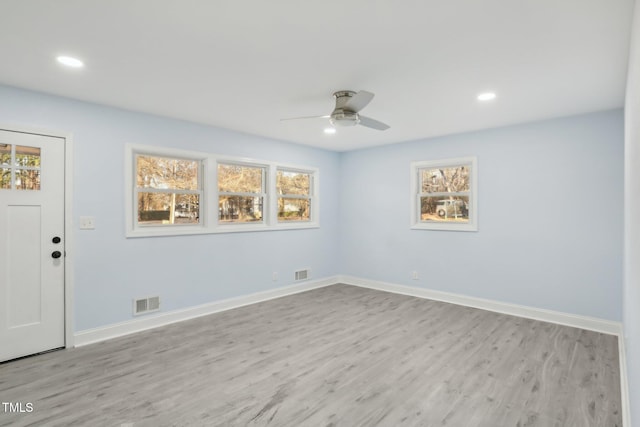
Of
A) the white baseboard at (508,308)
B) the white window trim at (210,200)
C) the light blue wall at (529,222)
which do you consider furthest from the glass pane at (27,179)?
the white baseboard at (508,308)

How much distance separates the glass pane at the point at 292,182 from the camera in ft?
18.7

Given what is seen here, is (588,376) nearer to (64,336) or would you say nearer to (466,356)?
(466,356)

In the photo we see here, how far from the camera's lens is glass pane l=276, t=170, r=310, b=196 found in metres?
5.71

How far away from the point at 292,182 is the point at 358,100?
307cm

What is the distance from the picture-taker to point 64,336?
134 inches

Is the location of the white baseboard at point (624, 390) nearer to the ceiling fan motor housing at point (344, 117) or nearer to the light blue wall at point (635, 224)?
the light blue wall at point (635, 224)

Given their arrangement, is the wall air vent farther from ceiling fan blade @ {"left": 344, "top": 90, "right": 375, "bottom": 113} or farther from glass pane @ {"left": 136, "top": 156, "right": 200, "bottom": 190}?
ceiling fan blade @ {"left": 344, "top": 90, "right": 375, "bottom": 113}

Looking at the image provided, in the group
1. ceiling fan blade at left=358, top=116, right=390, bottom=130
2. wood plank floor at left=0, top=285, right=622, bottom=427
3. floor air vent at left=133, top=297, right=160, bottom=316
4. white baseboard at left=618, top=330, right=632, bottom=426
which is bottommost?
wood plank floor at left=0, top=285, right=622, bottom=427

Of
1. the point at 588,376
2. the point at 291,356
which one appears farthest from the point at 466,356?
the point at 291,356

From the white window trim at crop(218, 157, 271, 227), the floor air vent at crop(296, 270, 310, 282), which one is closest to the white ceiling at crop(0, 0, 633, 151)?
the white window trim at crop(218, 157, 271, 227)

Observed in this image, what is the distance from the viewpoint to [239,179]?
200 inches

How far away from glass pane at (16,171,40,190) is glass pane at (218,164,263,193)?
2.01m

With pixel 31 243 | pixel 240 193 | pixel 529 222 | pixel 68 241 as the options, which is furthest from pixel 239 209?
pixel 529 222

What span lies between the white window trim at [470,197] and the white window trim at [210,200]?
1.69m
